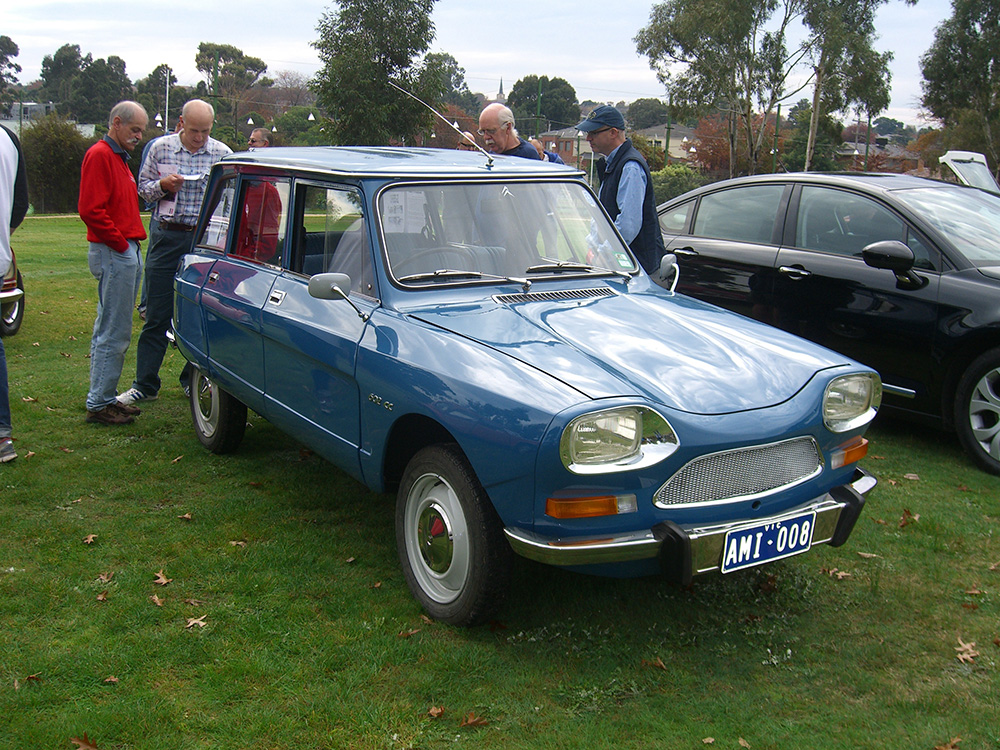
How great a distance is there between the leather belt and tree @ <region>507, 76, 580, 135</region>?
102 meters

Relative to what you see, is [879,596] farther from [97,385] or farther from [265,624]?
[97,385]

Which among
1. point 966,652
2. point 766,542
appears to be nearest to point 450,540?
point 766,542

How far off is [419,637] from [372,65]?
111ft

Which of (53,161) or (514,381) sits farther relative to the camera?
(53,161)

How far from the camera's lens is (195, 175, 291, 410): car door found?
15.8 feet

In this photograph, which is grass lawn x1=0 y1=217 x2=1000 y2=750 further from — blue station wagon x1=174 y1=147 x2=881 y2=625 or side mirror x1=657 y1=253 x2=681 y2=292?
side mirror x1=657 y1=253 x2=681 y2=292

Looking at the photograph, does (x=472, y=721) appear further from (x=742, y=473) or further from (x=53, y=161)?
(x=53, y=161)

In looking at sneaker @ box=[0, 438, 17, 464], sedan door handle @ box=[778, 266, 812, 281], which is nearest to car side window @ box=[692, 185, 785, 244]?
sedan door handle @ box=[778, 266, 812, 281]

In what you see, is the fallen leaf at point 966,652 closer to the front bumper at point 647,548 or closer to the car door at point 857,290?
the front bumper at point 647,548

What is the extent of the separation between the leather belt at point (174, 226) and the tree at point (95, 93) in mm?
105376

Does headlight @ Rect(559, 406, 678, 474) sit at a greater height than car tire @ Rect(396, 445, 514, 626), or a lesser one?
greater

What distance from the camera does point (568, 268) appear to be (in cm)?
445

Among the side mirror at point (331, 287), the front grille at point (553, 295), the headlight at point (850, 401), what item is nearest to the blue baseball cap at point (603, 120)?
the front grille at point (553, 295)

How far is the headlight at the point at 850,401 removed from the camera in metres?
3.50
